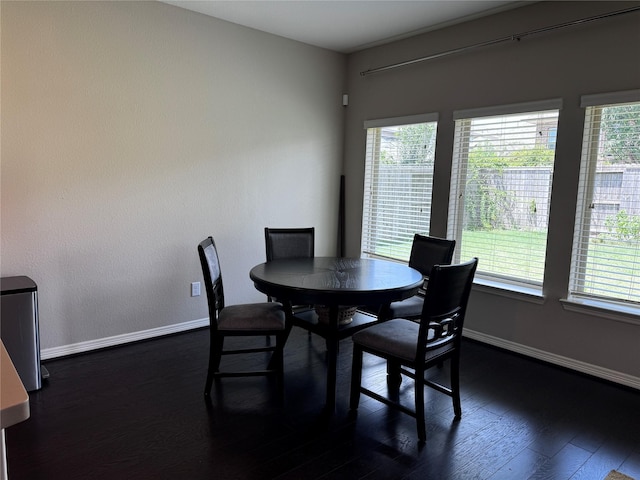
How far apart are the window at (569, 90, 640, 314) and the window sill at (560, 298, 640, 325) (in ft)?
0.06

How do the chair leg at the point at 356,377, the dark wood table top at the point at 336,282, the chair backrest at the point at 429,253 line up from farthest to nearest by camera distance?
the chair backrest at the point at 429,253 → the chair leg at the point at 356,377 → the dark wood table top at the point at 336,282

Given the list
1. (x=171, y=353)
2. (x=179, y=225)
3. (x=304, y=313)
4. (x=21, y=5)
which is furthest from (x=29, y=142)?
(x=304, y=313)

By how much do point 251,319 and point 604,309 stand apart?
2.35 metres

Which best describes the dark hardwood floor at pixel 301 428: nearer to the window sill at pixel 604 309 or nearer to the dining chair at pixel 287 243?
the window sill at pixel 604 309

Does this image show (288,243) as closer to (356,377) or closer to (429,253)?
(429,253)

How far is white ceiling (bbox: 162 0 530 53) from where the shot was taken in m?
3.38

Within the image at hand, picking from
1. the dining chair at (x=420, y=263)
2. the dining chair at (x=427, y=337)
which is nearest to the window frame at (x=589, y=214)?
the dining chair at (x=420, y=263)

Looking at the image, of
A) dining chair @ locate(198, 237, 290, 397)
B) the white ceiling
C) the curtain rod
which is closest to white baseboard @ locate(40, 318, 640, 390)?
dining chair @ locate(198, 237, 290, 397)

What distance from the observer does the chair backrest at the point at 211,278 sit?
104 inches

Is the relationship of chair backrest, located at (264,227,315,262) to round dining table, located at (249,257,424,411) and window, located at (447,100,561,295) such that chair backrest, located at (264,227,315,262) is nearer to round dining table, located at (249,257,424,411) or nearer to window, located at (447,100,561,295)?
round dining table, located at (249,257,424,411)

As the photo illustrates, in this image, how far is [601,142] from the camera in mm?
3021

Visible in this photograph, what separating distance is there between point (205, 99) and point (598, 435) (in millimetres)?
3575

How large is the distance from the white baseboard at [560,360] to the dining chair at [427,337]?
1.19 m

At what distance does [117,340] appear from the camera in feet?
11.4
